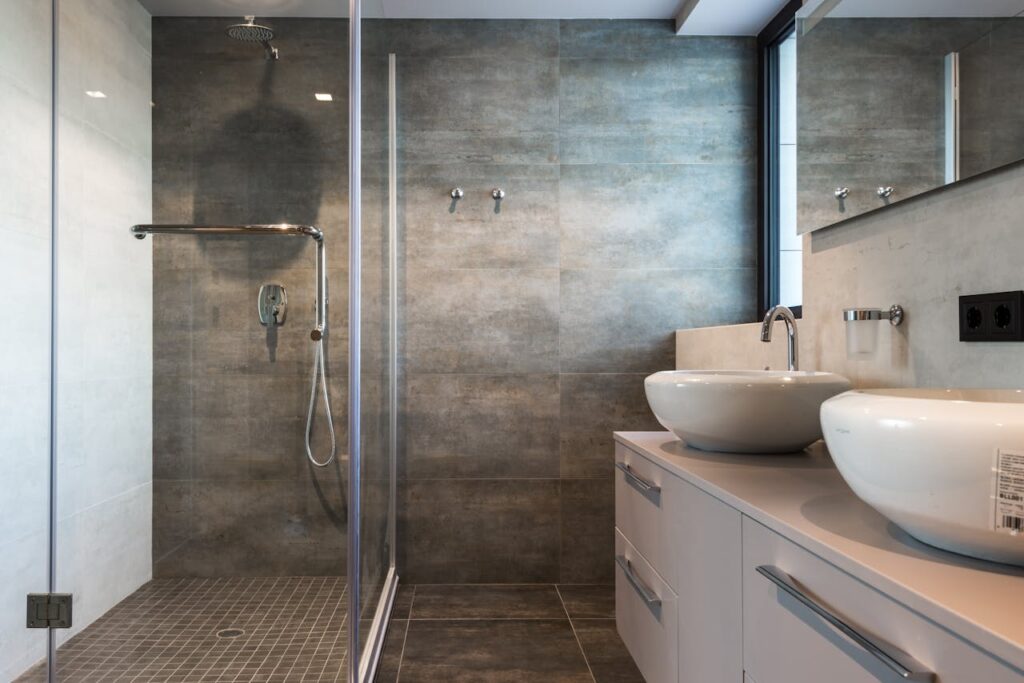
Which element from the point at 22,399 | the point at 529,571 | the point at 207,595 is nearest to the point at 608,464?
the point at 529,571

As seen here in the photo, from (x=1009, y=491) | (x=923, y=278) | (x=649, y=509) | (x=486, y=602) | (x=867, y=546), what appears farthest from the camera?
(x=486, y=602)

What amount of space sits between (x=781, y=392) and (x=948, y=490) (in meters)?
0.76

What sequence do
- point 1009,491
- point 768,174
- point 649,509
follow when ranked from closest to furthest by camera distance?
1. point 1009,491
2. point 649,509
3. point 768,174

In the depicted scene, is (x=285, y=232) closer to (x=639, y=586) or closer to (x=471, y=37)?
(x=639, y=586)

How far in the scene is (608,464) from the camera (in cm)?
292

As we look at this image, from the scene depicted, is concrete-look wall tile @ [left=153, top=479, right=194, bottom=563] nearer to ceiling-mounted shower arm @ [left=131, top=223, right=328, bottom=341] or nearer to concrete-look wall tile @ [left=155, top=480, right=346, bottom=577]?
concrete-look wall tile @ [left=155, top=480, right=346, bottom=577]

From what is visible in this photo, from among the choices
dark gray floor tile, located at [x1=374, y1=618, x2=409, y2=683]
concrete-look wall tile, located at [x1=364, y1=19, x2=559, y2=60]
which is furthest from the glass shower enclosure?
concrete-look wall tile, located at [x1=364, y1=19, x2=559, y2=60]

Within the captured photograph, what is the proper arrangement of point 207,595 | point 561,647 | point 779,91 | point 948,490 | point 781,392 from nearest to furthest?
point 948,490 < point 781,392 < point 207,595 < point 561,647 < point 779,91

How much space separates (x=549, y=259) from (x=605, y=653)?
5.05ft

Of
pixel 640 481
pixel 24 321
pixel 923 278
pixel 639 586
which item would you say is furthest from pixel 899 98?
pixel 24 321

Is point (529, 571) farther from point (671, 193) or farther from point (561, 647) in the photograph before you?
point (671, 193)

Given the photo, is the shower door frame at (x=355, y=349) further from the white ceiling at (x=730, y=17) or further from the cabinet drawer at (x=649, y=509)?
the white ceiling at (x=730, y=17)

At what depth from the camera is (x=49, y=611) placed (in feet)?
5.49

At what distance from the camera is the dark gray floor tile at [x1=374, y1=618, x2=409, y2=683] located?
7.05 feet
